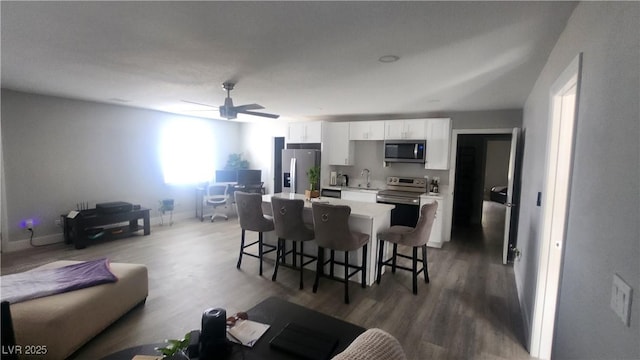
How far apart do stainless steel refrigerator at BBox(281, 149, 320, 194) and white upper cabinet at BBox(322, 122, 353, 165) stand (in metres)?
0.28

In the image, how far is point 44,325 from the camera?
2.07 m

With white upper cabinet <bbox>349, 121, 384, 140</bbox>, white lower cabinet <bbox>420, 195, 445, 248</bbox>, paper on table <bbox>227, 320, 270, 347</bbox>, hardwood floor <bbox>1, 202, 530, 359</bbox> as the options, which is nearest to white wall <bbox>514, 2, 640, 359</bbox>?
hardwood floor <bbox>1, 202, 530, 359</bbox>

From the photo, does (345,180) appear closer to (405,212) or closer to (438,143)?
(405,212)

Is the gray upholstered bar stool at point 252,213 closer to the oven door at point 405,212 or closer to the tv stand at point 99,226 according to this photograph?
the oven door at point 405,212

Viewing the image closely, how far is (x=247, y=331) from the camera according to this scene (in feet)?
4.50

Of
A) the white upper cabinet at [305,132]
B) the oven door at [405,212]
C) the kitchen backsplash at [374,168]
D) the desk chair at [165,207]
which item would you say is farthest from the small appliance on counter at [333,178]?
the desk chair at [165,207]

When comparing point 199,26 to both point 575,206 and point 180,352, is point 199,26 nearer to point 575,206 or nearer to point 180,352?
point 180,352

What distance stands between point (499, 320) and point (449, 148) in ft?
10.0

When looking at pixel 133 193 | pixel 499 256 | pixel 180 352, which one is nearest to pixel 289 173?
pixel 133 193

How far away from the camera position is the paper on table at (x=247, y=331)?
1.31m

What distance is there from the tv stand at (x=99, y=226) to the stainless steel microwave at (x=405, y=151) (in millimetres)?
4717

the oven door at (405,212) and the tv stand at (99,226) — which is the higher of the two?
the oven door at (405,212)

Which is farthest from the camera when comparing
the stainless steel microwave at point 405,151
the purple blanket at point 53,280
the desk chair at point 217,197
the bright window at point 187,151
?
the desk chair at point 217,197

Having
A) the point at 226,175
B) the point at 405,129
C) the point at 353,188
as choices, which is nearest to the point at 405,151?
the point at 405,129
